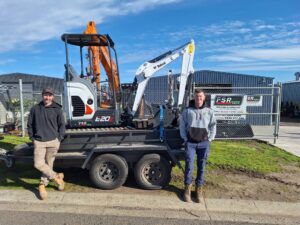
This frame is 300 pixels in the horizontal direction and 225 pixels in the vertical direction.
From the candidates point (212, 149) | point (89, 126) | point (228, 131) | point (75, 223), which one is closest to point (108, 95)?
point (89, 126)

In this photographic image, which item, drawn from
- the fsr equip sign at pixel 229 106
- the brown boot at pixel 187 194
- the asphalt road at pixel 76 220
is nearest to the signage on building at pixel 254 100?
the fsr equip sign at pixel 229 106

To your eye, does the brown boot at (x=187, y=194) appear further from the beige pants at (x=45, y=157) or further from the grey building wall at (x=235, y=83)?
the grey building wall at (x=235, y=83)

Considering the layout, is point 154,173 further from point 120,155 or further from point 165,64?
point 165,64

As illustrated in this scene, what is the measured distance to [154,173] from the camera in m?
5.85

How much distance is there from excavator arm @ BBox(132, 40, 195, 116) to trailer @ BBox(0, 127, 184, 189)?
3.34 feet

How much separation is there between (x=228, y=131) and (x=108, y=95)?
557 cm

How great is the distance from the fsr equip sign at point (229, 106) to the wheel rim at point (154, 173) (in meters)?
6.49

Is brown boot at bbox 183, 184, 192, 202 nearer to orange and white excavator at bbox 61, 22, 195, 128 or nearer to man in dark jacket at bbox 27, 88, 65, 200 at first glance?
orange and white excavator at bbox 61, 22, 195, 128

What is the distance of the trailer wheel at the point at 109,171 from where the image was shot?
5.75 m

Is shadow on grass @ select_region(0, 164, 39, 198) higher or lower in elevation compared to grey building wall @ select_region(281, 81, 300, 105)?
lower

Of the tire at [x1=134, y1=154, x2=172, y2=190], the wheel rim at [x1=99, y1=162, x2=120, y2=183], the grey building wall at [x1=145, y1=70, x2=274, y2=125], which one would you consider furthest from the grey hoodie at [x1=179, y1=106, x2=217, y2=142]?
the grey building wall at [x1=145, y1=70, x2=274, y2=125]

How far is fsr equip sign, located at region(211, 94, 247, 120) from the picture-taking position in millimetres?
11719

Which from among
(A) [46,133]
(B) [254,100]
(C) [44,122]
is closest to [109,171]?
(A) [46,133]

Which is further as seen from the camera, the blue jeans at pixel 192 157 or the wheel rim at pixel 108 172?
the wheel rim at pixel 108 172
